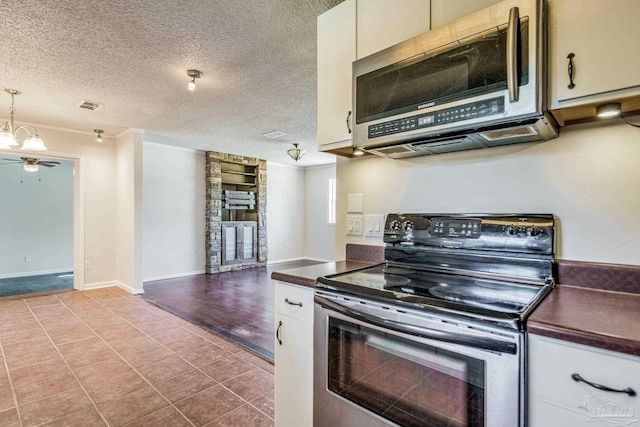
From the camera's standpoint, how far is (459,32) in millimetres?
1272

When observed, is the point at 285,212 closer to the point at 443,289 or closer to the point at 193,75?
the point at 193,75

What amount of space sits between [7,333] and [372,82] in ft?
14.1

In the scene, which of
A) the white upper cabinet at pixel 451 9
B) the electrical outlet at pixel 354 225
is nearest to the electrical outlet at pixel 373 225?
the electrical outlet at pixel 354 225

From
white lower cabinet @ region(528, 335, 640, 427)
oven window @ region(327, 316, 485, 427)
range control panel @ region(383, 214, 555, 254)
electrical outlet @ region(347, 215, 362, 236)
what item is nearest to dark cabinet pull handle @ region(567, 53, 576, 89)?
range control panel @ region(383, 214, 555, 254)

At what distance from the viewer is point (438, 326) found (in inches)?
41.0

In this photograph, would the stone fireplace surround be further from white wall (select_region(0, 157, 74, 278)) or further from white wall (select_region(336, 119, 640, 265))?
white wall (select_region(336, 119, 640, 265))

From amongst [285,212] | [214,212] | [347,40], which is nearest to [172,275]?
[214,212]

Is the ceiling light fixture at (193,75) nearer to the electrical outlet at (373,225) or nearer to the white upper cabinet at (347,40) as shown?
the white upper cabinet at (347,40)

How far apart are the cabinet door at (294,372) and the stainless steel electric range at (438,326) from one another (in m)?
0.07

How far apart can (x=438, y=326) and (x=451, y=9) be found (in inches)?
49.7

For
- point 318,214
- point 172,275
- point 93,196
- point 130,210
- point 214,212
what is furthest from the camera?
point 318,214

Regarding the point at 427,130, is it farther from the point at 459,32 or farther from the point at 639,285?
the point at 639,285

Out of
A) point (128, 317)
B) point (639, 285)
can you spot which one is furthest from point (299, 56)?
point (128, 317)

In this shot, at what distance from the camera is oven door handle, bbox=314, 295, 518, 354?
934mm
